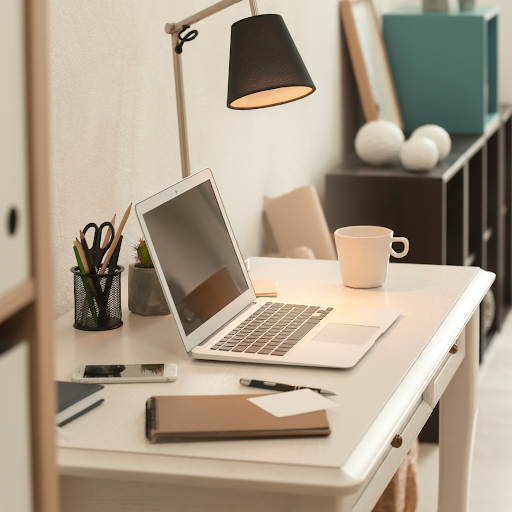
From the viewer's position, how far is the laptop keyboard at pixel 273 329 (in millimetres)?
1099

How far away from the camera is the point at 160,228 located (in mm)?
1143

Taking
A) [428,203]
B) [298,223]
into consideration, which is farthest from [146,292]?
[428,203]

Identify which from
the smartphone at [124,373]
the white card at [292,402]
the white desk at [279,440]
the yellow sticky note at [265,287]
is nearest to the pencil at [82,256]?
the white desk at [279,440]

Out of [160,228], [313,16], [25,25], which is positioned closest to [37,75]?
[25,25]

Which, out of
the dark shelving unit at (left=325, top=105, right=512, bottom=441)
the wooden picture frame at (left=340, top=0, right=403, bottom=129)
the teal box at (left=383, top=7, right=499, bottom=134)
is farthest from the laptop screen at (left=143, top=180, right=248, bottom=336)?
the teal box at (left=383, top=7, right=499, bottom=134)

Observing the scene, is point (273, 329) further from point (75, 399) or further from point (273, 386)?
point (75, 399)

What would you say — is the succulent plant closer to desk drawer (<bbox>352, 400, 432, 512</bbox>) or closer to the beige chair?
desk drawer (<bbox>352, 400, 432, 512</bbox>)

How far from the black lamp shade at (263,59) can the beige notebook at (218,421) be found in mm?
570

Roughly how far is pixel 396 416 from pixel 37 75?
1.89 feet

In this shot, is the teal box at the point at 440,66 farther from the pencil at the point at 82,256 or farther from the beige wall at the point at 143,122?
the pencil at the point at 82,256

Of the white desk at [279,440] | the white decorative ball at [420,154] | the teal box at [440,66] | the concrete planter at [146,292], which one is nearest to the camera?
the white desk at [279,440]

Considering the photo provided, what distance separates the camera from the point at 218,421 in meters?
0.85

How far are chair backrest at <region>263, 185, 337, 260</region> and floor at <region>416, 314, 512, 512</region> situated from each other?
71 cm

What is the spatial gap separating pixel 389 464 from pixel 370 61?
82.1 inches
